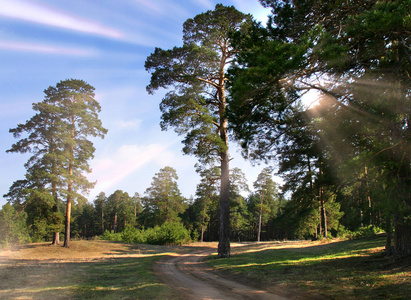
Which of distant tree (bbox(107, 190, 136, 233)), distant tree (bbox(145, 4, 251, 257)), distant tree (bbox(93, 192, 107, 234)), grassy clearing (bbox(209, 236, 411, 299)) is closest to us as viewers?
grassy clearing (bbox(209, 236, 411, 299))

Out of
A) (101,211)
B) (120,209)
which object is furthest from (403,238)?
(101,211)

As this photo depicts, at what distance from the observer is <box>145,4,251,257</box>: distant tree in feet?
53.3

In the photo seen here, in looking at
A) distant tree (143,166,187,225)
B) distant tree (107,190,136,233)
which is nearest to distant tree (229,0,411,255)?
distant tree (143,166,187,225)

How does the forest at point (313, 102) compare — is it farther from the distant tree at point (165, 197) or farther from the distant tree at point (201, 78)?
the distant tree at point (165, 197)

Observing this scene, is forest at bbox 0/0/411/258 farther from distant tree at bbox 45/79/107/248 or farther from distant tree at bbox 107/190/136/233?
distant tree at bbox 107/190/136/233

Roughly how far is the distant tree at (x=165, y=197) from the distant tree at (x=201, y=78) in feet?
110

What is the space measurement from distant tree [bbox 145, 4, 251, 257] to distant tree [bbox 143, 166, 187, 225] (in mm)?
33552

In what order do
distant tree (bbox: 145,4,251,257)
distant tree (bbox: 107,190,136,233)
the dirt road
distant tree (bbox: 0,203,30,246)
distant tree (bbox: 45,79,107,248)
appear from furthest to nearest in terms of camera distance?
distant tree (bbox: 107,190,136,233), distant tree (bbox: 0,203,30,246), distant tree (bbox: 45,79,107,248), distant tree (bbox: 145,4,251,257), the dirt road

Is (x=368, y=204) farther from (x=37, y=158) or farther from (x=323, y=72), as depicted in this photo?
(x=37, y=158)

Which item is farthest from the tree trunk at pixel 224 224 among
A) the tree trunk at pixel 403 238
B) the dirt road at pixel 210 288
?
the tree trunk at pixel 403 238

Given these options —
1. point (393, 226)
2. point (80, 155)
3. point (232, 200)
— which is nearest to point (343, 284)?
point (393, 226)

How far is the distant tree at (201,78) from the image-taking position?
1623 centimetres

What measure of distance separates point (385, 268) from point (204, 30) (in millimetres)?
15447

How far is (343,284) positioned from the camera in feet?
23.5
